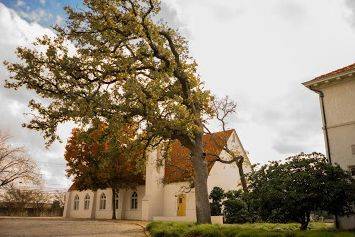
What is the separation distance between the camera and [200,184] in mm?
21406

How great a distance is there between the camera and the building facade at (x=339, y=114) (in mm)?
18219

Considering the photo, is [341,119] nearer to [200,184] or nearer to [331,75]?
[331,75]

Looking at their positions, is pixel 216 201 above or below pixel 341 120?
below

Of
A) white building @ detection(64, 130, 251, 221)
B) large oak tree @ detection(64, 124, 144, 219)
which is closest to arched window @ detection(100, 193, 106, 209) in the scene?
white building @ detection(64, 130, 251, 221)

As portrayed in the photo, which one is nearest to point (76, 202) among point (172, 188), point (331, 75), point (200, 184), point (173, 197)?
point (172, 188)

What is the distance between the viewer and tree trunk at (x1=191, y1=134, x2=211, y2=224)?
20953 millimetres

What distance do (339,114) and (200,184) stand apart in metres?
8.79

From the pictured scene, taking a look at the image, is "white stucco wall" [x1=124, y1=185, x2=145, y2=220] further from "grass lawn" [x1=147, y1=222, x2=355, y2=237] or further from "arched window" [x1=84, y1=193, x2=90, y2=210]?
"grass lawn" [x1=147, y1=222, x2=355, y2=237]

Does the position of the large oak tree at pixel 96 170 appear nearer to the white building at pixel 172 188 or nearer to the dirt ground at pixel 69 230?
the white building at pixel 172 188

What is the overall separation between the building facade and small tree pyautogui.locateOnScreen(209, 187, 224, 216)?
13964mm

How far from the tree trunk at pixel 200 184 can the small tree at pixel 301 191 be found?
5278 millimetres

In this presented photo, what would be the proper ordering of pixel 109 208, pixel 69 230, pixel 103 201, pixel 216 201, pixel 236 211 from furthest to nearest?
pixel 103 201 → pixel 109 208 → pixel 216 201 → pixel 236 211 → pixel 69 230

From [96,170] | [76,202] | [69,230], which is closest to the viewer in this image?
[69,230]

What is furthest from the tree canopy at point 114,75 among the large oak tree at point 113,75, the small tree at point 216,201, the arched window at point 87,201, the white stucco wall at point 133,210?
the arched window at point 87,201
